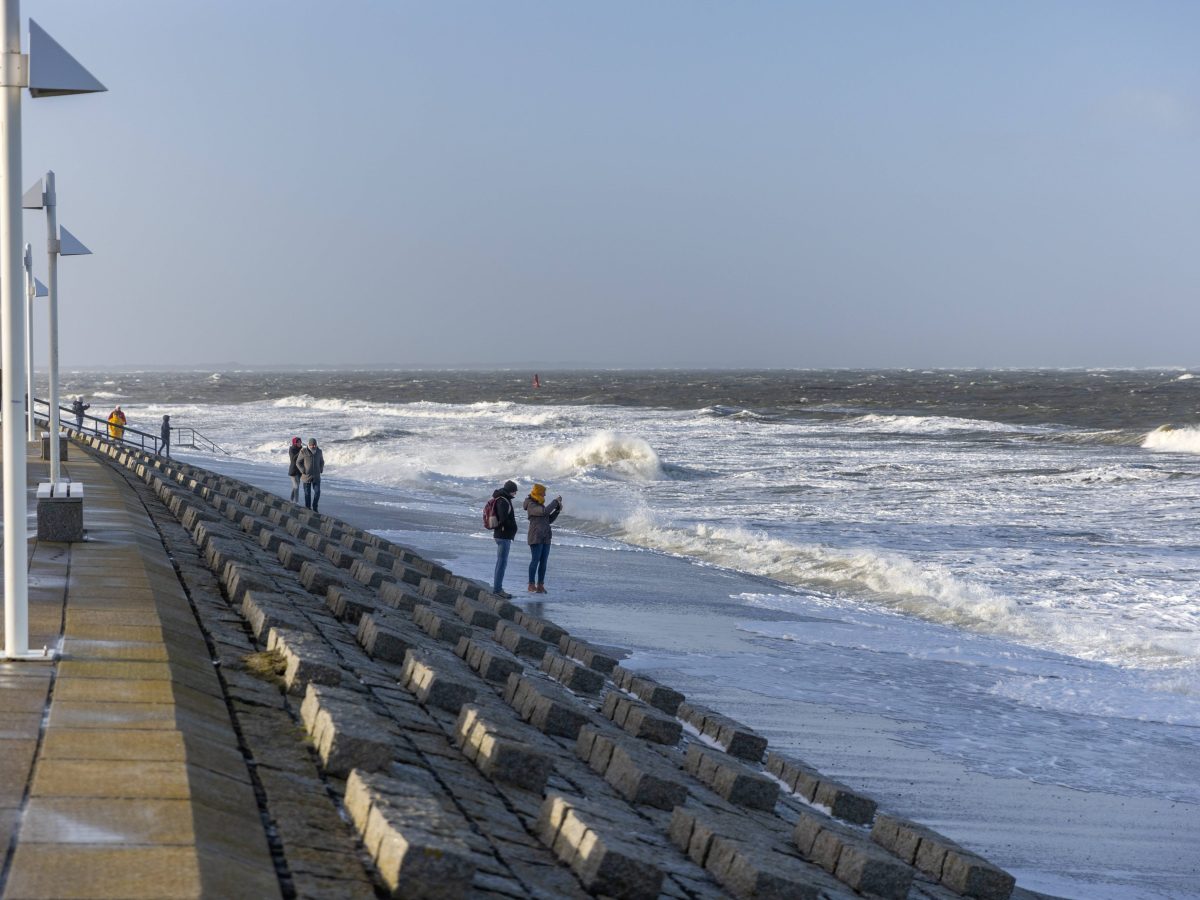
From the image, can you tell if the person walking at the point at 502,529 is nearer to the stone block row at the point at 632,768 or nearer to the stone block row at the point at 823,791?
the stone block row at the point at 823,791

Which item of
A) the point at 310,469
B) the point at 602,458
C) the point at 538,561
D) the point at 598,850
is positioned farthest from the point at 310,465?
the point at 602,458

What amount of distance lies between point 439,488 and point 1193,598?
23.0 meters

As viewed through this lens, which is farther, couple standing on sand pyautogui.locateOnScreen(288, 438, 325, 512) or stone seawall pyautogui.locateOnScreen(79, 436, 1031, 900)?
couple standing on sand pyautogui.locateOnScreen(288, 438, 325, 512)

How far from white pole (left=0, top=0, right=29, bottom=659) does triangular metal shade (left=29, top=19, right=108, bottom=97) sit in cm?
8

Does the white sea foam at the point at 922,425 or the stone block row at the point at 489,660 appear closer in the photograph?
the stone block row at the point at 489,660

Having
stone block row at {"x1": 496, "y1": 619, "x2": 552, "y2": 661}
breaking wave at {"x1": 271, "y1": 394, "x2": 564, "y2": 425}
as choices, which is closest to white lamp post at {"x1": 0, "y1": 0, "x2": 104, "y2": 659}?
stone block row at {"x1": 496, "y1": 619, "x2": 552, "y2": 661}

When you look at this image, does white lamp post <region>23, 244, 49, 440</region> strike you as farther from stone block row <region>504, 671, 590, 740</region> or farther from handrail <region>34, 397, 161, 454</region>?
stone block row <region>504, 671, 590, 740</region>

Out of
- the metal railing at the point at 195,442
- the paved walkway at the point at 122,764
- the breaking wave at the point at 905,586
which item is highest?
the paved walkway at the point at 122,764

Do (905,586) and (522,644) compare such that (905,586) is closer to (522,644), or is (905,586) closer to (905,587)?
(905,587)

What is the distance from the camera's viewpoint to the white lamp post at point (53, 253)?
11.7 meters

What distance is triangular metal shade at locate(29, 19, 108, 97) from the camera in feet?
18.5

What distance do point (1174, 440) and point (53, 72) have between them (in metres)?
56.1

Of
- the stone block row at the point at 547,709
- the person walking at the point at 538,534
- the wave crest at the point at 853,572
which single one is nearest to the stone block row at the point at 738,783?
the stone block row at the point at 547,709

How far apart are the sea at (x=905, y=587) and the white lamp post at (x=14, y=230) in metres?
5.09
